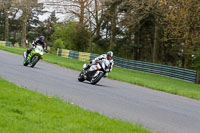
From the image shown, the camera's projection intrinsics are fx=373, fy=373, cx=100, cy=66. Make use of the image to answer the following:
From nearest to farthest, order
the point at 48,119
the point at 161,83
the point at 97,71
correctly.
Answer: the point at 48,119
the point at 97,71
the point at 161,83

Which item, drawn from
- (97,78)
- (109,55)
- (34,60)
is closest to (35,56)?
(34,60)

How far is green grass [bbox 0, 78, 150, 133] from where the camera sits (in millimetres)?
5617

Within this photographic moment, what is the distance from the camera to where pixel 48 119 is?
6305 mm

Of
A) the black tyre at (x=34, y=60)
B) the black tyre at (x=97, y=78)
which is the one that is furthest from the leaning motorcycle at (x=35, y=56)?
the black tyre at (x=97, y=78)

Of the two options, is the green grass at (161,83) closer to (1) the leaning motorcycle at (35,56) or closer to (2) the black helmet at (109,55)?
(2) the black helmet at (109,55)

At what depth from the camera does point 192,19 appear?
29391 mm

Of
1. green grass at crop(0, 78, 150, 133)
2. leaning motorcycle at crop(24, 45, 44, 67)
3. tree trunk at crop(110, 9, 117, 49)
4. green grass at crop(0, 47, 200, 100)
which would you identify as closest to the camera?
green grass at crop(0, 78, 150, 133)

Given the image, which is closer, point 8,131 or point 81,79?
point 8,131

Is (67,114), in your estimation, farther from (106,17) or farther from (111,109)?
(106,17)

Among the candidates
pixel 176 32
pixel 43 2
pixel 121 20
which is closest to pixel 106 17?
pixel 121 20

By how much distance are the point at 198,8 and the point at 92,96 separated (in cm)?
2026

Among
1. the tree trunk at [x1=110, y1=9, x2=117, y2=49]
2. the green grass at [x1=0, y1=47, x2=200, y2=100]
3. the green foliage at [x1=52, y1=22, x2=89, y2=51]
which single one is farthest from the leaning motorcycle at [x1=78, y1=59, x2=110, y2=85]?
the green foliage at [x1=52, y1=22, x2=89, y2=51]

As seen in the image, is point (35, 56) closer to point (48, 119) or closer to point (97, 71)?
point (97, 71)

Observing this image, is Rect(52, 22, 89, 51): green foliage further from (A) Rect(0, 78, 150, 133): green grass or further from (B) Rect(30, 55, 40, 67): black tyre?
(A) Rect(0, 78, 150, 133): green grass
